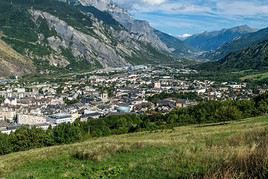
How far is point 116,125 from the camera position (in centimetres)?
7919

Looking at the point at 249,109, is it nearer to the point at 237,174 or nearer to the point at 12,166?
the point at 12,166

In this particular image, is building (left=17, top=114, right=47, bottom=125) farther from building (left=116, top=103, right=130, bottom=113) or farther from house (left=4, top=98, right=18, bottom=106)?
house (left=4, top=98, right=18, bottom=106)

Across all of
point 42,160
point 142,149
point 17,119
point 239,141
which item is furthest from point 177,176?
point 17,119

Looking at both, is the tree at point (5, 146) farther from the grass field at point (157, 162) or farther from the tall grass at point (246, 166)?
the tall grass at point (246, 166)

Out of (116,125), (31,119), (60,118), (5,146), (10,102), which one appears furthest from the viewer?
(10,102)

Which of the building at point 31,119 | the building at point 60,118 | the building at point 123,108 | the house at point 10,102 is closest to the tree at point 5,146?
the building at point 60,118

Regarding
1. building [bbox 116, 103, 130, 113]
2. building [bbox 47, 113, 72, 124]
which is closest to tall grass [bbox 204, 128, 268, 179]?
building [bbox 47, 113, 72, 124]

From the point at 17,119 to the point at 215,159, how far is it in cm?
14142

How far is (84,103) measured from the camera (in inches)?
6914

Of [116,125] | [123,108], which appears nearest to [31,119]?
[123,108]

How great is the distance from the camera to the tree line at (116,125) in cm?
5797

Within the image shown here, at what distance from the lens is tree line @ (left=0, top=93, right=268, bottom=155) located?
2282 inches

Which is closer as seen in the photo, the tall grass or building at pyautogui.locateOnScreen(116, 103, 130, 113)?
the tall grass

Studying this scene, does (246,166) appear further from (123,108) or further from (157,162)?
(123,108)
